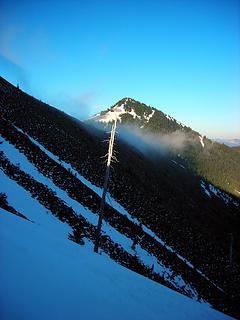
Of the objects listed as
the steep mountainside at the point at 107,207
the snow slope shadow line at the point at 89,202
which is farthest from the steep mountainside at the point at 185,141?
the snow slope shadow line at the point at 89,202

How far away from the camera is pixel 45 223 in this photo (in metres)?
20.9

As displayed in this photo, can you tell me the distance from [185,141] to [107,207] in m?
141

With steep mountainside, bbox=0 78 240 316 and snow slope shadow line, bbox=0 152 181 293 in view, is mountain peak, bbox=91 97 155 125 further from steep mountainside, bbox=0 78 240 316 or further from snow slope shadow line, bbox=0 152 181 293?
snow slope shadow line, bbox=0 152 181 293

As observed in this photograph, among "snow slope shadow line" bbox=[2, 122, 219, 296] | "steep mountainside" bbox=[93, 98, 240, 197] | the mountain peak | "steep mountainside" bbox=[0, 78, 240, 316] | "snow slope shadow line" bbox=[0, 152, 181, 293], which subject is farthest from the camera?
the mountain peak

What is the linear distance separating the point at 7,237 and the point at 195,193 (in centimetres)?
8920

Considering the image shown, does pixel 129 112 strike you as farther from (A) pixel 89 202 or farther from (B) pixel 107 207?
(A) pixel 89 202

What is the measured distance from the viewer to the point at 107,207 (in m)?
33.6

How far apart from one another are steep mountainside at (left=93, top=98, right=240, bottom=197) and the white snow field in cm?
13103

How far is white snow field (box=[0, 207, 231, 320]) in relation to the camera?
517cm

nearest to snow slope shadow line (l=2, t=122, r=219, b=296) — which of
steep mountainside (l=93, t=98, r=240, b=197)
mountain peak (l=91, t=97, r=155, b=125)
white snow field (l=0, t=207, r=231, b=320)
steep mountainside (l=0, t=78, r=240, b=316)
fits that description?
steep mountainside (l=0, t=78, r=240, b=316)

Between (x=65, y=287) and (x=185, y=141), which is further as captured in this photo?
(x=185, y=141)

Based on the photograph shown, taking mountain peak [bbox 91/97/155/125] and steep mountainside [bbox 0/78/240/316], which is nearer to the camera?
steep mountainside [bbox 0/78/240/316]

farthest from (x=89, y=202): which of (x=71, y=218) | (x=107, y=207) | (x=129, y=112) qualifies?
(x=129, y=112)

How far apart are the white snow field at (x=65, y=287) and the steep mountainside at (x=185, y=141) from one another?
13103 cm
